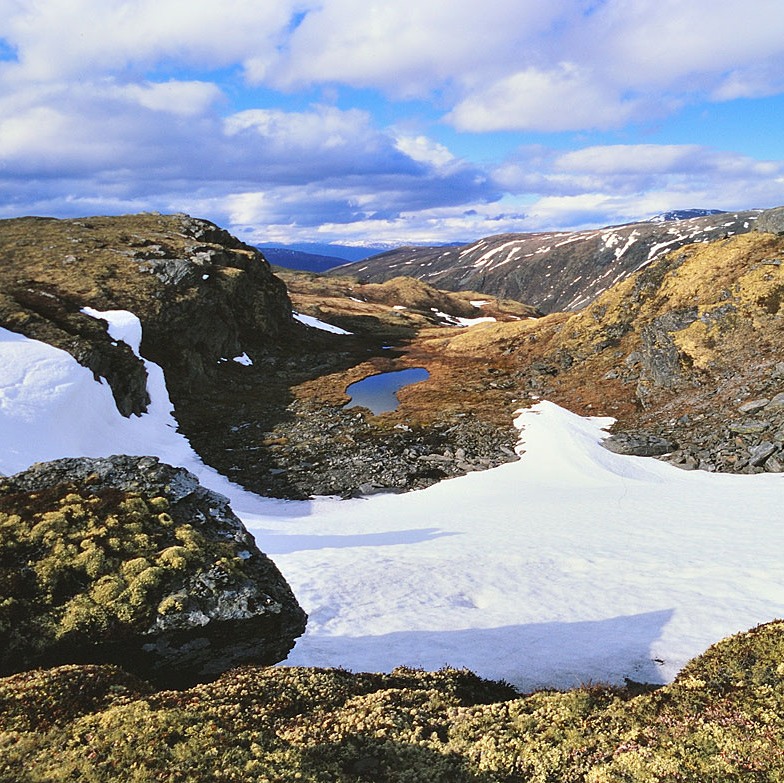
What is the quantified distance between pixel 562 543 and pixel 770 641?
1457cm

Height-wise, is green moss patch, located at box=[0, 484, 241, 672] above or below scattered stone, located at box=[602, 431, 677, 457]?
above

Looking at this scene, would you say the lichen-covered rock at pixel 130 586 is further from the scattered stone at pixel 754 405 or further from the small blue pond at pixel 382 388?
the small blue pond at pixel 382 388

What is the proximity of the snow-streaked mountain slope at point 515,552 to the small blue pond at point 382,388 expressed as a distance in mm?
22726

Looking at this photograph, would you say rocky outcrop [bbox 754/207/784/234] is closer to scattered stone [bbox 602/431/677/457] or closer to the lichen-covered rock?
scattered stone [bbox 602/431/677/457]

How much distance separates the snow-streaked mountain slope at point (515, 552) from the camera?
17297 mm

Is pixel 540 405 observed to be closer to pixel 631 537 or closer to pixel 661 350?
pixel 661 350

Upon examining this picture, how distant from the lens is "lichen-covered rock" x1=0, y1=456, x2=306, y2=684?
1227 centimetres

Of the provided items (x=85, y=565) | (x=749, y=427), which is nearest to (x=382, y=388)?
(x=749, y=427)

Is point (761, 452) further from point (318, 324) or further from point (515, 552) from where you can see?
point (318, 324)

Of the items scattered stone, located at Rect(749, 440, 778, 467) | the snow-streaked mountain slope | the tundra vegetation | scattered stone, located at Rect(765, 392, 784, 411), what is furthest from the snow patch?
the tundra vegetation

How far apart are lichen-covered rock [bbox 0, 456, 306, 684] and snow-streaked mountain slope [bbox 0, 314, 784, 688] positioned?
321 centimetres

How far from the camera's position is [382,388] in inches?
2992

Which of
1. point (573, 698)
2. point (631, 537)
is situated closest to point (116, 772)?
point (573, 698)

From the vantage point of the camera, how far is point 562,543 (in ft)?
91.4
